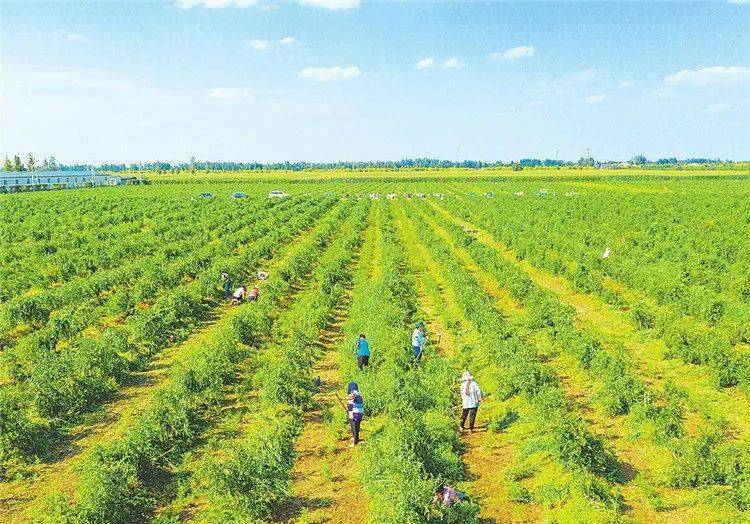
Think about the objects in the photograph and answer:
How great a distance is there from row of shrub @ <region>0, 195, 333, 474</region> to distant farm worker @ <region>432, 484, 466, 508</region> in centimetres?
962

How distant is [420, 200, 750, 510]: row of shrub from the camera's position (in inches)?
452

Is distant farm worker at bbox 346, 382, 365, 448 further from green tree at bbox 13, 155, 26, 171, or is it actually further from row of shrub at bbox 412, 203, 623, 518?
green tree at bbox 13, 155, 26, 171

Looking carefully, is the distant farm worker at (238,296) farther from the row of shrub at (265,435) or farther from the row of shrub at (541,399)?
the row of shrub at (541,399)

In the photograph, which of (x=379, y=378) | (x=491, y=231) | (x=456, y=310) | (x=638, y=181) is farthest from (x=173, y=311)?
(x=638, y=181)

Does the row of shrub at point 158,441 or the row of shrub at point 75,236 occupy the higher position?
the row of shrub at point 75,236

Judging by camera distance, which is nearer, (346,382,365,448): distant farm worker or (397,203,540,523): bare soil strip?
(397,203,540,523): bare soil strip

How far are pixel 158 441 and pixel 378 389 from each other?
5994mm

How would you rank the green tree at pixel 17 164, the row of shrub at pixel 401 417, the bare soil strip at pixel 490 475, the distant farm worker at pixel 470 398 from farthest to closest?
the green tree at pixel 17 164, the distant farm worker at pixel 470 398, the bare soil strip at pixel 490 475, the row of shrub at pixel 401 417

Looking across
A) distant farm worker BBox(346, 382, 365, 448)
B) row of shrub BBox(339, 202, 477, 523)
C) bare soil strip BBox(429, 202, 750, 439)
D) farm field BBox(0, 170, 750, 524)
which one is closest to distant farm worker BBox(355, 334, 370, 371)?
row of shrub BBox(339, 202, 477, 523)

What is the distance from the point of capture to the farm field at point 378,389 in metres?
11.1

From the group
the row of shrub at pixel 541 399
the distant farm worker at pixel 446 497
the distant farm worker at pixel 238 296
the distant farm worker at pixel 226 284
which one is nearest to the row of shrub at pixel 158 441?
the distant farm worker at pixel 446 497

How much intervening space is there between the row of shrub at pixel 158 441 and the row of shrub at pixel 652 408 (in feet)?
33.0

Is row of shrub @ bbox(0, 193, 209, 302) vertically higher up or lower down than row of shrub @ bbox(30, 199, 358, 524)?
higher up

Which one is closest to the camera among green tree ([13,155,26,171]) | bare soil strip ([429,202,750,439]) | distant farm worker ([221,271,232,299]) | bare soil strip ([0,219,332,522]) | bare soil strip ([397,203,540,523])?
bare soil strip ([397,203,540,523])
